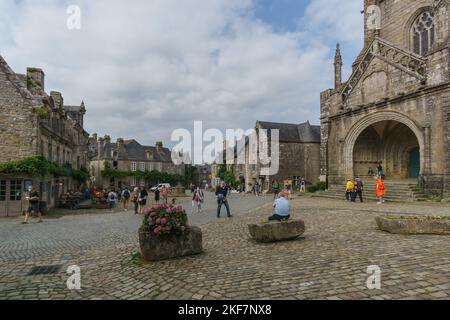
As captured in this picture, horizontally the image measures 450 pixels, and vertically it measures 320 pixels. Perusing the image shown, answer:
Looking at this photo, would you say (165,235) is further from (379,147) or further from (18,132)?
(379,147)

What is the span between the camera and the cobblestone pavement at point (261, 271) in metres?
3.77

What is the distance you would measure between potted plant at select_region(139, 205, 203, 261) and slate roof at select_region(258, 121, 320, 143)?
97.6 ft

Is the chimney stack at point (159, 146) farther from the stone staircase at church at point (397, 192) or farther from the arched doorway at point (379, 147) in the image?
the stone staircase at church at point (397, 192)

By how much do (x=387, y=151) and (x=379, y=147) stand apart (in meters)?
0.62

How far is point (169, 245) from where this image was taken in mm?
5777

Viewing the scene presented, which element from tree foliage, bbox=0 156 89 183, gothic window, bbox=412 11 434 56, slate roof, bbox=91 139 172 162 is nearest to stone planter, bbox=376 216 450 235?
tree foliage, bbox=0 156 89 183

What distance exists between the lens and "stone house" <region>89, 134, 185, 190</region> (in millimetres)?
49312

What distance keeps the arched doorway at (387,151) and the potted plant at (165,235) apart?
1847cm

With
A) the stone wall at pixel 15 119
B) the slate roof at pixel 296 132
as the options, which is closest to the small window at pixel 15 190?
the stone wall at pixel 15 119

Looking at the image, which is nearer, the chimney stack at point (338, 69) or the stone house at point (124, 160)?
the chimney stack at point (338, 69)

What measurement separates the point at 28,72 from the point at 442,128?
25.2 meters

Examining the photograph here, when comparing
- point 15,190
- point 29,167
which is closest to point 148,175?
point 15,190
